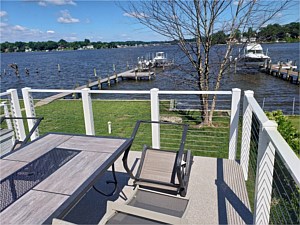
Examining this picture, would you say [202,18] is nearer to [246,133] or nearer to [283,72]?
[246,133]

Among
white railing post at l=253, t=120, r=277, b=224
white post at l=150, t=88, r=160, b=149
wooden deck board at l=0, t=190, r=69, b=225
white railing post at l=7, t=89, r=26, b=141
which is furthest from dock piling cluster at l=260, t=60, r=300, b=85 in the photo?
wooden deck board at l=0, t=190, r=69, b=225

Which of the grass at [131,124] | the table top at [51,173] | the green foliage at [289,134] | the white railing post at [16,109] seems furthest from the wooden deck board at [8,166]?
the green foliage at [289,134]

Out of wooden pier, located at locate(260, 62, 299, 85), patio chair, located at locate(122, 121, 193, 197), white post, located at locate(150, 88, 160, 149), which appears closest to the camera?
patio chair, located at locate(122, 121, 193, 197)

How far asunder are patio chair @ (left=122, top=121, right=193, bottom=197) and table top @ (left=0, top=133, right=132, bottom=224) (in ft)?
0.98

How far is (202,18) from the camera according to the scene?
20.3 ft

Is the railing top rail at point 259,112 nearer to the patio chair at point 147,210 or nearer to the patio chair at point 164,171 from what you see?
the patio chair at point 164,171

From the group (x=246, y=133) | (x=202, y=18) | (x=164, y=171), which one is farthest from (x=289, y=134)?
(x=202, y=18)

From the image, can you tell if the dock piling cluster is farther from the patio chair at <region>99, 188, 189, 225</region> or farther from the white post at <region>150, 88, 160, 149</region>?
the patio chair at <region>99, 188, 189, 225</region>

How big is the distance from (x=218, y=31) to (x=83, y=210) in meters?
5.49

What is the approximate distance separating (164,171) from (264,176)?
930 mm

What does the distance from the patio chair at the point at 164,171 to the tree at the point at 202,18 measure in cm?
367

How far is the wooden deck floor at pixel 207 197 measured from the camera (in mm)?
2447

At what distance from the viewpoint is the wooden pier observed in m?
20.0

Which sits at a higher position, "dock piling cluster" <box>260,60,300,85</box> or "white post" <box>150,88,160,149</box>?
"white post" <box>150,88,160,149</box>
